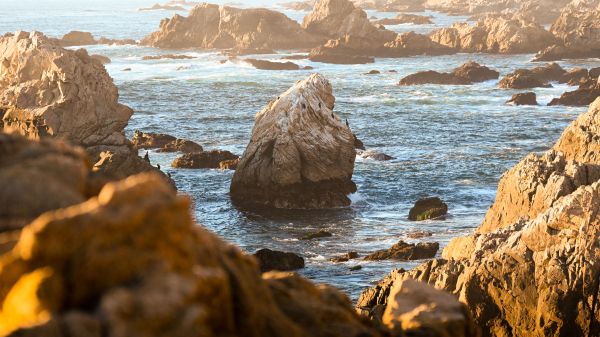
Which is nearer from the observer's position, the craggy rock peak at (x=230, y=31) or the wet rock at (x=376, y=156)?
the wet rock at (x=376, y=156)

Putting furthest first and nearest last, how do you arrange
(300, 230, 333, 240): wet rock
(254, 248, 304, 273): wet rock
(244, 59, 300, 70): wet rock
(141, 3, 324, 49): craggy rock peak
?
(141, 3, 324, 49): craggy rock peak → (244, 59, 300, 70): wet rock → (300, 230, 333, 240): wet rock → (254, 248, 304, 273): wet rock

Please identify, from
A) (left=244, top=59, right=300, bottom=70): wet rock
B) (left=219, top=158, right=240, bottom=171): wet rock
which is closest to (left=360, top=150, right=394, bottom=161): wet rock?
(left=219, top=158, right=240, bottom=171): wet rock

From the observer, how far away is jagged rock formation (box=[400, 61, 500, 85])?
103 meters

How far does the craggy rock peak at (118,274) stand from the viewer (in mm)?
7148

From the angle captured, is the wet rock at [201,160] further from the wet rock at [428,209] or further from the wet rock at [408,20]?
the wet rock at [408,20]

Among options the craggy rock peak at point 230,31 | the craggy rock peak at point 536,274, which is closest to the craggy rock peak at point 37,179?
the craggy rock peak at point 536,274

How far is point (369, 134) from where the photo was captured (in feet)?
244

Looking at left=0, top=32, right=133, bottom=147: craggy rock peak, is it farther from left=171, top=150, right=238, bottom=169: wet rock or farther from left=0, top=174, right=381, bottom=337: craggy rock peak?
left=0, top=174, right=381, bottom=337: craggy rock peak

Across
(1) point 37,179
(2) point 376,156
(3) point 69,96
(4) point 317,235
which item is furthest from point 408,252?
(1) point 37,179

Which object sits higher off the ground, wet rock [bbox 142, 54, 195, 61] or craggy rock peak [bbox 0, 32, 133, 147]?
craggy rock peak [bbox 0, 32, 133, 147]

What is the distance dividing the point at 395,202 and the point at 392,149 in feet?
47.8

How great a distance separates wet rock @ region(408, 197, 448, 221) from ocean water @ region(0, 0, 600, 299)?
2.32 feet

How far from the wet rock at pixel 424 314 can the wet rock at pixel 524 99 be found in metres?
78.1

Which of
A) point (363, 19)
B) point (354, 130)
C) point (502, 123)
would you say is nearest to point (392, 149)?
point (354, 130)
